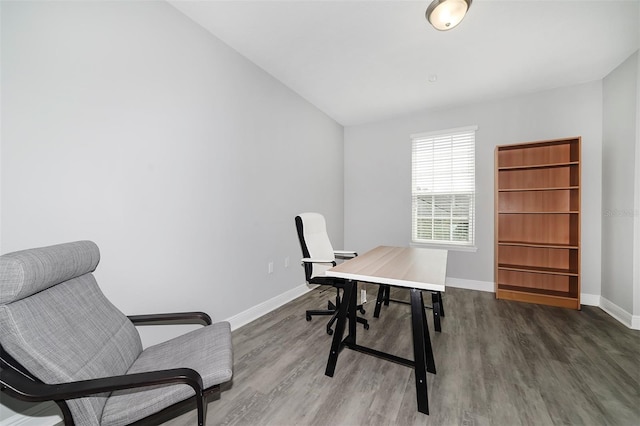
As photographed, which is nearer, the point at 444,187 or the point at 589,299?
the point at 589,299

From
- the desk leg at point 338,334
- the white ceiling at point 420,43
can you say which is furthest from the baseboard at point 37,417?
the white ceiling at point 420,43

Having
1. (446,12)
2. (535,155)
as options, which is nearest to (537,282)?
(535,155)

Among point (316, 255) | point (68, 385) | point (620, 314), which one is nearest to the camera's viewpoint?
point (68, 385)

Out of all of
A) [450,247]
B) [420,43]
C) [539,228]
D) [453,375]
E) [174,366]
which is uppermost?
[420,43]

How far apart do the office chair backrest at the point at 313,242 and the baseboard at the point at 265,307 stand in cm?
73

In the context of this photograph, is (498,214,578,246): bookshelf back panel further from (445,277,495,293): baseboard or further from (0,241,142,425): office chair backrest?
(0,241,142,425): office chair backrest

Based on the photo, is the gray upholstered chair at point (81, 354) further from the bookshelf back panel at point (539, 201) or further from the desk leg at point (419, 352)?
the bookshelf back panel at point (539, 201)

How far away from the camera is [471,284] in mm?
3596

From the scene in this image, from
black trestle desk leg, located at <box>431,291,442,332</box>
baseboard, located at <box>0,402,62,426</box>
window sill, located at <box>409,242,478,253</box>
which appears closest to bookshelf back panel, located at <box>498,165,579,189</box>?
window sill, located at <box>409,242,478,253</box>

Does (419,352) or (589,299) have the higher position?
(419,352)

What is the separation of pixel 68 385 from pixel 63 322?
329 mm

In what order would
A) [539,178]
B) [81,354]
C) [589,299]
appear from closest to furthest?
[81,354] < [589,299] < [539,178]

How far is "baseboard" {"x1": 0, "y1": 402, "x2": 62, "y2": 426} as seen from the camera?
1.24m

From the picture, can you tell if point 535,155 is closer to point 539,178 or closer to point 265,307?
point 539,178
